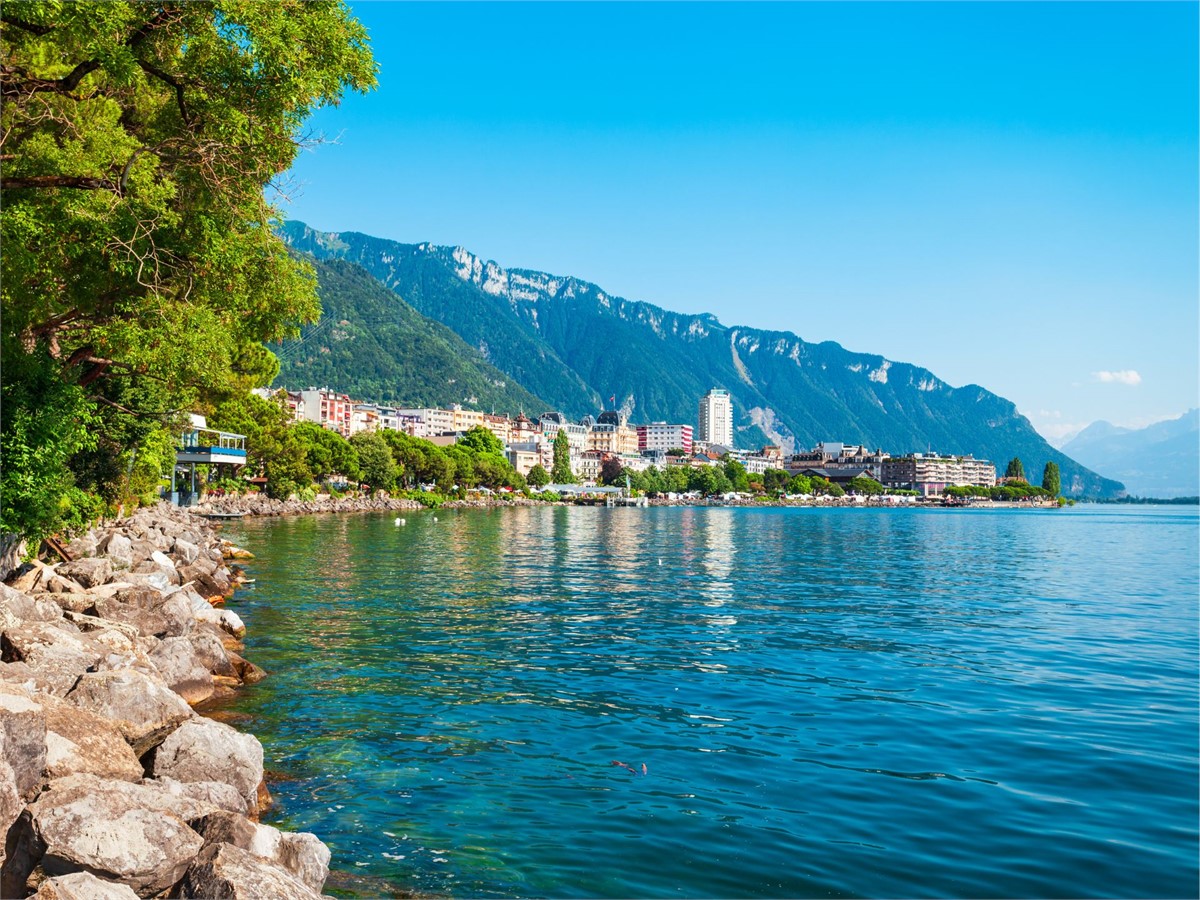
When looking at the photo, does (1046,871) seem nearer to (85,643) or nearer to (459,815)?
(459,815)

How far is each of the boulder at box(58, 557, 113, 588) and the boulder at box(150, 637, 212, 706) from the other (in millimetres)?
7733

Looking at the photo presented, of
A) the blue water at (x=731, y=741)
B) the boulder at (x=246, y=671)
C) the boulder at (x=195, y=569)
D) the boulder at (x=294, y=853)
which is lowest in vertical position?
the blue water at (x=731, y=741)

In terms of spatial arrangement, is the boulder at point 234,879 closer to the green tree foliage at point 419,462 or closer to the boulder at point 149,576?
the boulder at point 149,576

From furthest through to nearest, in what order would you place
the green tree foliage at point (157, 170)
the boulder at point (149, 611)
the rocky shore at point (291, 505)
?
the rocky shore at point (291, 505)
the boulder at point (149, 611)
the green tree foliage at point (157, 170)

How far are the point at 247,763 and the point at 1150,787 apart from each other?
44.6 feet

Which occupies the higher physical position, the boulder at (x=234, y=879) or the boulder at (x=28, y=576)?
the boulder at (x=28, y=576)

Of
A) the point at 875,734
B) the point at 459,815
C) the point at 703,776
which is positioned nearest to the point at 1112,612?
the point at 875,734

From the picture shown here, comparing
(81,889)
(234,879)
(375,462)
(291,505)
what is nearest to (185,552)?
(234,879)

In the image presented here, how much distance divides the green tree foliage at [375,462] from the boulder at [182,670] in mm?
117526

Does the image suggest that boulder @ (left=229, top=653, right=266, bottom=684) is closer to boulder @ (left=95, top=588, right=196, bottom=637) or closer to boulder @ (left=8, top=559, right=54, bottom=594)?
boulder @ (left=95, top=588, right=196, bottom=637)

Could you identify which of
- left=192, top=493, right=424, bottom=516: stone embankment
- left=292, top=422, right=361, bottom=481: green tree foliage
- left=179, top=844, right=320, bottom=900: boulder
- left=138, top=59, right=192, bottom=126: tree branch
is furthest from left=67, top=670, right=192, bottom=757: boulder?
left=292, top=422, right=361, bottom=481: green tree foliage

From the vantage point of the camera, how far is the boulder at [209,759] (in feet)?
35.9

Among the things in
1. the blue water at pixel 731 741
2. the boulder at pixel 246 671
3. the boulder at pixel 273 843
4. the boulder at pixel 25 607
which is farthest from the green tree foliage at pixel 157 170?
the boulder at pixel 273 843

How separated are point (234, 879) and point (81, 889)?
4.02 ft
